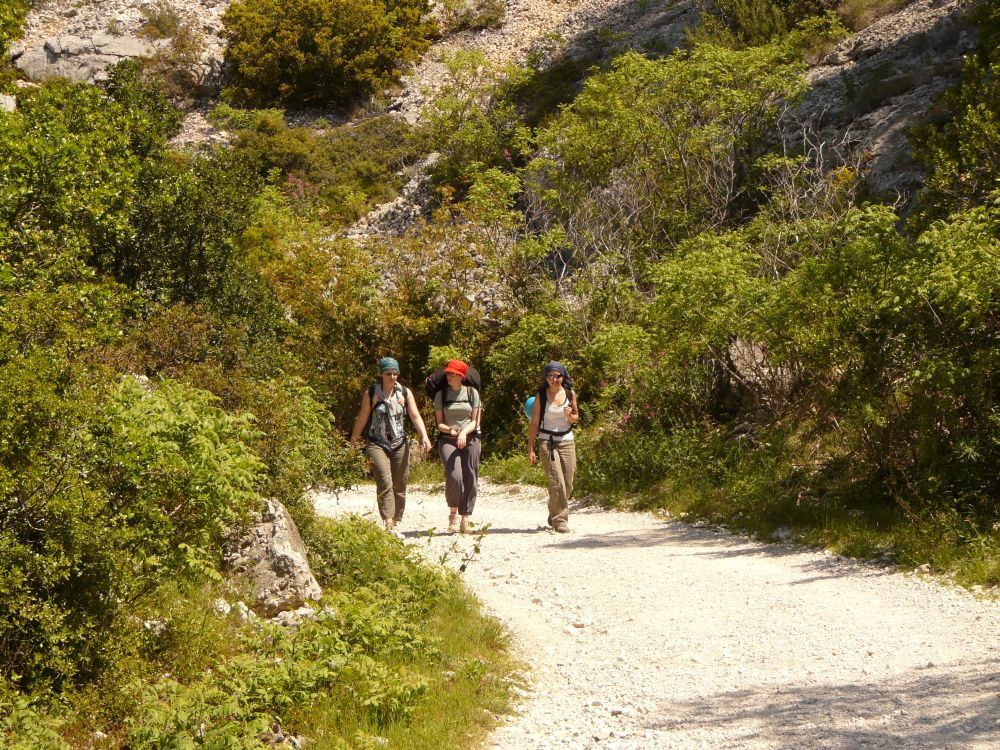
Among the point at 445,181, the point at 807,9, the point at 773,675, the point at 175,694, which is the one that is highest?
the point at 807,9

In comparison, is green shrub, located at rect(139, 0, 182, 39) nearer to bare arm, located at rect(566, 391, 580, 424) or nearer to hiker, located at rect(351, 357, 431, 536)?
hiker, located at rect(351, 357, 431, 536)

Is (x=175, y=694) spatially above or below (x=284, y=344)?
below

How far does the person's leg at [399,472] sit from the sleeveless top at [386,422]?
0.08 m

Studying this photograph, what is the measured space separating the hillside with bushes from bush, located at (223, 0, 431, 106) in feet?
29.8

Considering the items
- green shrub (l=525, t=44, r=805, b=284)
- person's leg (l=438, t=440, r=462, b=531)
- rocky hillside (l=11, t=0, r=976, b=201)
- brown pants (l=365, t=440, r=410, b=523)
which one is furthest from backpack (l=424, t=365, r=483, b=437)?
rocky hillside (l=11, t=0, r=976, b=201)

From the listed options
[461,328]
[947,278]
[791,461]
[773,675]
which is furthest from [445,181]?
[773,675]

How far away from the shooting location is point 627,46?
1342 inches

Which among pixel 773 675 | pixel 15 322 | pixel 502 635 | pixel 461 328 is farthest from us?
pixel 461 328

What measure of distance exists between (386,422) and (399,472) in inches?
23.5

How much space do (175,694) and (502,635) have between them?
8.74 ft

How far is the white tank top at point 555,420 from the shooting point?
1080 centimetres

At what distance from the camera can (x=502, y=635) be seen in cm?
713

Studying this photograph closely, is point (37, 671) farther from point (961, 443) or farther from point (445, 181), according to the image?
point (445, 181)

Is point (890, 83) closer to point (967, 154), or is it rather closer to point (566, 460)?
point (967, 154)
